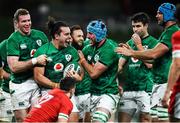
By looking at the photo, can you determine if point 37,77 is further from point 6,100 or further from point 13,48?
point 6,100

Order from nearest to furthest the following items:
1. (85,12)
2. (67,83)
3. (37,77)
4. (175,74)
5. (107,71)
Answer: (175,74)
(67,83)
(37,77)
(107,71)
(85,12)

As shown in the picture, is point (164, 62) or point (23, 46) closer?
point (164, 62)

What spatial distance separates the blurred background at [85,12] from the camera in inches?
924

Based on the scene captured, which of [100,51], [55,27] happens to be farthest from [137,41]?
[55,27]

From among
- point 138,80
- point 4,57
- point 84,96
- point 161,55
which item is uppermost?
point 161,55

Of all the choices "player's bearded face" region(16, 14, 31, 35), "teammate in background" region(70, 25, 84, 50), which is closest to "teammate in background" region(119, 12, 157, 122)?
"teammate in background" region(70, 25, 84, 50)

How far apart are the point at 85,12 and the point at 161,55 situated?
19.0 m

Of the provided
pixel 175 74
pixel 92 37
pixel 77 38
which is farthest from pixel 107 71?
pixel 175 74

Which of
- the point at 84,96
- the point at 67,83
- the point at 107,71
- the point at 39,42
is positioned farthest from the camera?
the point at 84,96

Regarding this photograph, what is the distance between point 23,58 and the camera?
10.6 meters

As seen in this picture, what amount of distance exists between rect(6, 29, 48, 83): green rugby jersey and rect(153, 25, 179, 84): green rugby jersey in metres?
1.85

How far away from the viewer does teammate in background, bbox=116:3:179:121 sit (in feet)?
32.3

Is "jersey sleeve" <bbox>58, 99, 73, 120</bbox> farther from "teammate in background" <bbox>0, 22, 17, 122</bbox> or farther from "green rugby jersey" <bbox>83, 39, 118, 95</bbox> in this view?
"teammate in background" <bbox>0, 22, 17, 122</bbox>

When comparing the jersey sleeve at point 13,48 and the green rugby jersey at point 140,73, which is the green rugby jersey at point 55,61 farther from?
the green rugby jersey at point 140,73
